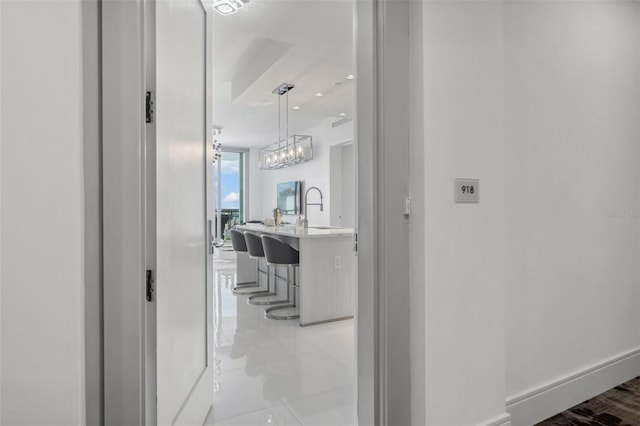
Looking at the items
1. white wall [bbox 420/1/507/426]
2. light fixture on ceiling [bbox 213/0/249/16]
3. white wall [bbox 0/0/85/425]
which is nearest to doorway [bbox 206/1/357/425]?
light fixture on ceiling [bbox 213/0/249/16]

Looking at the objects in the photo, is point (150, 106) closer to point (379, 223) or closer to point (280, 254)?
point (379, 223)

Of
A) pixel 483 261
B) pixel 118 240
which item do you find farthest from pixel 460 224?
pixel 118 240

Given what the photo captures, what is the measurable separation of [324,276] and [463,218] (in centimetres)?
224

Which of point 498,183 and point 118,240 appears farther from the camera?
point 498,183

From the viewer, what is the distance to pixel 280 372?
8.48 ft

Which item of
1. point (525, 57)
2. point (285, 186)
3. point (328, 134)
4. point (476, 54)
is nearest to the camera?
point (476, 54)

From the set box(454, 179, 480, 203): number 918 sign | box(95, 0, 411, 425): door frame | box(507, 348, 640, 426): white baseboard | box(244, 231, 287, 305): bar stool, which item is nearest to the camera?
box(95, 0, 411, 425): door frame

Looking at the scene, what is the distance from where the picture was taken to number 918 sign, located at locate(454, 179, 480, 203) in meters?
1.66

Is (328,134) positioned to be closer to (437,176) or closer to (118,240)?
(437,176)

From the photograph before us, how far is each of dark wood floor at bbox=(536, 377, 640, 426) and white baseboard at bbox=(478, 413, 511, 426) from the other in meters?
0.37

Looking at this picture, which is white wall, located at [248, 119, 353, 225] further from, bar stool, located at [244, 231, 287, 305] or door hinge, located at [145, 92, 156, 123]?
door hinge, located at [145, 92, 156, 123]

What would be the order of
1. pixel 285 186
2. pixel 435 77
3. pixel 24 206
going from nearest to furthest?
pixel 24 206, pixel 435 77, pixel 285 186

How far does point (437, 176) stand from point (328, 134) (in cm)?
652

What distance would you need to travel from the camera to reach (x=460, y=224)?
1.67 meters
